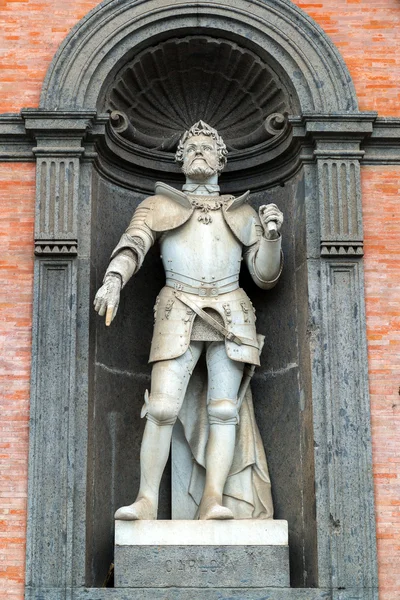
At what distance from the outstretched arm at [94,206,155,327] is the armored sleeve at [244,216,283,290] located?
0.90 metres

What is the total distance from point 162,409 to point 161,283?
178cm

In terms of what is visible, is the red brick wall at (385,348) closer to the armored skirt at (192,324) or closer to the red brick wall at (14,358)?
Result: the armored skirt at (192,324)

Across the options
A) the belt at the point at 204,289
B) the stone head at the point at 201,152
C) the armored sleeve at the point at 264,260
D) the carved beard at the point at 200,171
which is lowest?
the belt at the point at 204,289

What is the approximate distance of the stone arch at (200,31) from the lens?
35.5ft

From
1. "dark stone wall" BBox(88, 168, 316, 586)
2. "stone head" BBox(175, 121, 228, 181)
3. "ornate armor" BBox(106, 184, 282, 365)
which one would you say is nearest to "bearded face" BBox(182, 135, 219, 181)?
"stone head" BBox(175, 121, 228, 181)

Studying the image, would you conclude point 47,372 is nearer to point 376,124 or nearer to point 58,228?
point 58,228

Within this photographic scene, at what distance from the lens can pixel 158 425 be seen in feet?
32.9

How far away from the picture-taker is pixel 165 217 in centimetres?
1063

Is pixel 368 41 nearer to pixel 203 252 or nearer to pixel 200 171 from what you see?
pixel 200 171

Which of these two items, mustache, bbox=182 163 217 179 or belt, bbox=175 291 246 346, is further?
mustache, bbox=182 163 217 179

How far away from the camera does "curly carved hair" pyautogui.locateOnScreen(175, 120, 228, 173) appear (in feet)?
36.1

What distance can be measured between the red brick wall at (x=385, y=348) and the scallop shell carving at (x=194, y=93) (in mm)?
1319

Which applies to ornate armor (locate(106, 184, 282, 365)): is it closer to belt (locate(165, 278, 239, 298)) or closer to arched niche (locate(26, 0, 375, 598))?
belt (locate(165, 278, 239, 298))

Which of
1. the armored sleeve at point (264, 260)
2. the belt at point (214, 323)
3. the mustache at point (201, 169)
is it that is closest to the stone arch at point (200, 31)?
the mustache at point (201, 169)
